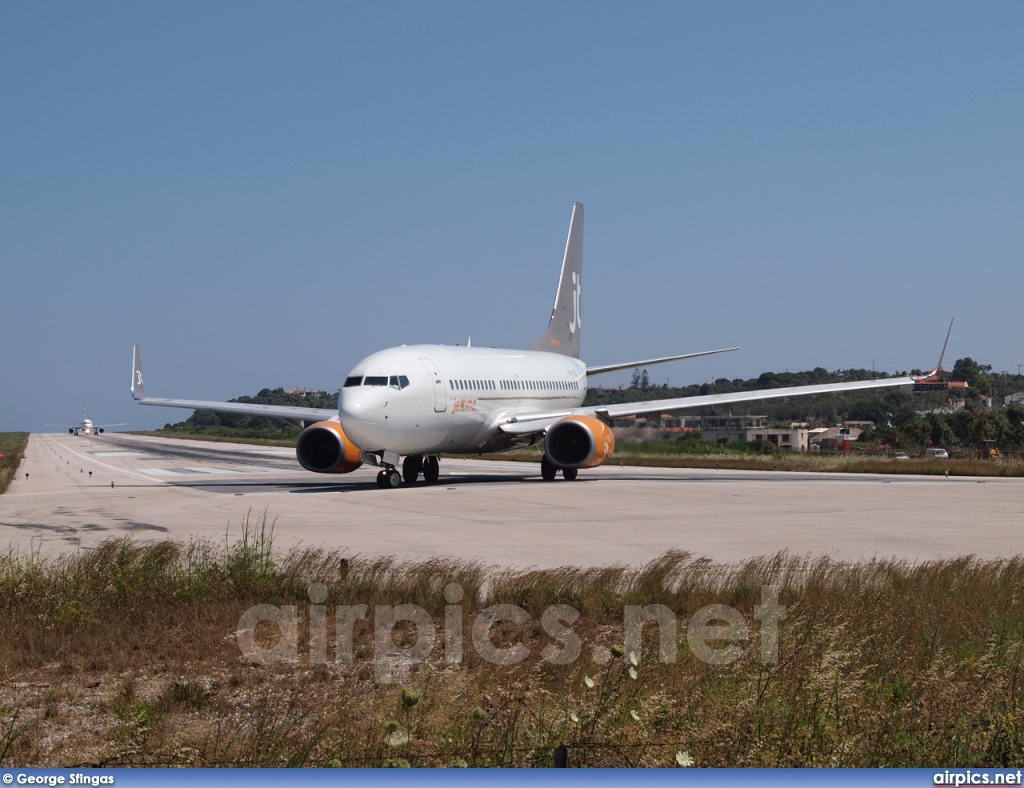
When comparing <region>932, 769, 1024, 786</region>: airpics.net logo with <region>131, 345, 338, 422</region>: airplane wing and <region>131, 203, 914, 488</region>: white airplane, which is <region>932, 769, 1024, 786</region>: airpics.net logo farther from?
<region>131, 345, 338, 422</region>: airplane wing

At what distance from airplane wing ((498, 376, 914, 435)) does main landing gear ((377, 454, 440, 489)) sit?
258cm

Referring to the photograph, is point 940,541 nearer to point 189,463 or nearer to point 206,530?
point 206,530

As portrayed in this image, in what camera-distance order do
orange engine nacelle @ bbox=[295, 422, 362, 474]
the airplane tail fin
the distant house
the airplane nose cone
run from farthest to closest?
the distant house → the airplane tail fin → orange engine nacelle @ bbox=[295, 422, 362, 474] → the airplane nose cone

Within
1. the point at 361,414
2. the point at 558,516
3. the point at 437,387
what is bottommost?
the point at 558,516

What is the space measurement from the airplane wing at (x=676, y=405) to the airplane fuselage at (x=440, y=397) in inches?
25.1

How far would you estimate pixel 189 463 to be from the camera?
49000 mm

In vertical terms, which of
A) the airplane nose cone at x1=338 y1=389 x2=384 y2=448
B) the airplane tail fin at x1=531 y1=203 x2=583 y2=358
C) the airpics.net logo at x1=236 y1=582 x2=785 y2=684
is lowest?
the airpics.net logo at x1=236 y1=582 x2=785 y2=684

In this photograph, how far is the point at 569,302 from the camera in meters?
45.0

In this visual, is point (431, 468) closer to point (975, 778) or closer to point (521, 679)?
point (521, 679)

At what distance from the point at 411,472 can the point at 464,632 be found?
74.3ft

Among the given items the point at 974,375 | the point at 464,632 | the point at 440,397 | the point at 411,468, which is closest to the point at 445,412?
the point at 440,397

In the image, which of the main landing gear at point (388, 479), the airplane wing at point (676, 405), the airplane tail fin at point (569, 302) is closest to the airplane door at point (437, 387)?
the main landing gear at point (388, 479)

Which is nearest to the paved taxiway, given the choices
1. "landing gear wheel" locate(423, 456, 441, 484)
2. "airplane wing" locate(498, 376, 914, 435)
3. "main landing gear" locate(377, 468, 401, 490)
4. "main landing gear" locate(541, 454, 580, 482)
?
"main landing gear" locate(377, 468, 401, 490)

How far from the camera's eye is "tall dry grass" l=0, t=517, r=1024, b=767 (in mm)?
5719
